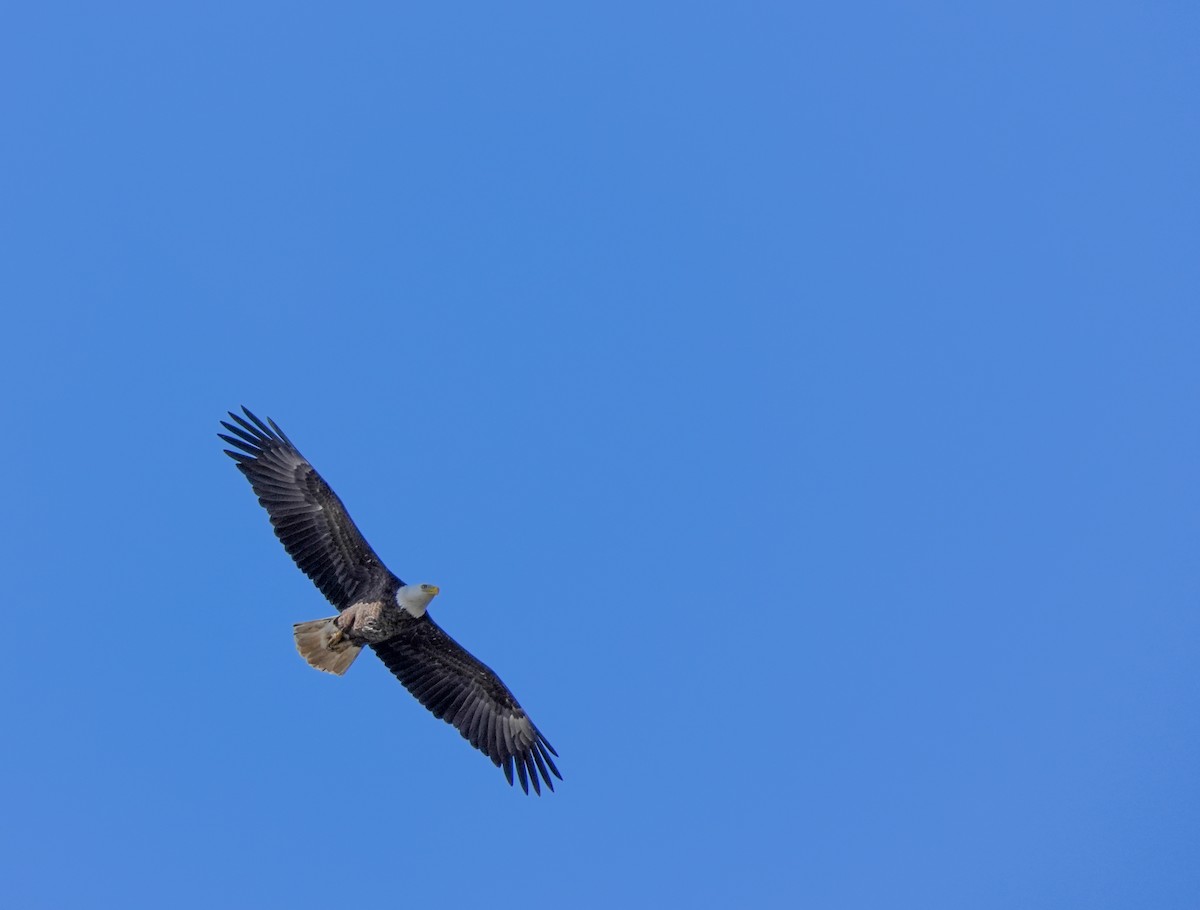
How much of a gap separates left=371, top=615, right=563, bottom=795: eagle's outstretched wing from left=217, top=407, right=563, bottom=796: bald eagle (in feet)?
0.04

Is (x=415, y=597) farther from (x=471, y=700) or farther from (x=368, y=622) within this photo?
(x=471, y=700)

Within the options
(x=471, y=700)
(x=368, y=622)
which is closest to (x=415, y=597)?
(x=368, y=622)

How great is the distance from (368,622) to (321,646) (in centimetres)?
61

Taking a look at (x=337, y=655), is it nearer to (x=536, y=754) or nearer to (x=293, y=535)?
(x=293, y=535)

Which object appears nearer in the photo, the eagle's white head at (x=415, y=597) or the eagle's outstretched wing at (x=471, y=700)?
the eagle's white head at (x=415, y=597)

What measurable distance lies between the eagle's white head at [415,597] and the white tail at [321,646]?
0.79 m

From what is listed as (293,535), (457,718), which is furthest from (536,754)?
(293,535)

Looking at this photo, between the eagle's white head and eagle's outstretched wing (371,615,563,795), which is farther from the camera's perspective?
eagle's outstretched wing (371,615,563,795)

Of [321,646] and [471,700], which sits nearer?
[321,646]

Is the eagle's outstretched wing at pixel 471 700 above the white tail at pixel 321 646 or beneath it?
above

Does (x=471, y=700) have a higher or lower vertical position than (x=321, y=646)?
higher

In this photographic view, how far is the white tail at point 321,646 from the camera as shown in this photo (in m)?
16.7

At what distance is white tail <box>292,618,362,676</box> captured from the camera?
16.7 metres

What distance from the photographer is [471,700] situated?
57.0ft
